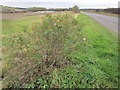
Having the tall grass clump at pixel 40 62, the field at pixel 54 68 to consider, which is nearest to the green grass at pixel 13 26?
the tall grass clump at pixel 40 62

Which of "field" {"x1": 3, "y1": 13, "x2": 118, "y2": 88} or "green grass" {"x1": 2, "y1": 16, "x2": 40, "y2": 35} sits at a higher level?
"green grass" {"x1": 2, "y1": 16, "x2": 40, "y2": 35}

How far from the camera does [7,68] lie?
7.22ft

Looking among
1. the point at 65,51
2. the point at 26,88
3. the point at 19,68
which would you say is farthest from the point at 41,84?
the point at 65,51

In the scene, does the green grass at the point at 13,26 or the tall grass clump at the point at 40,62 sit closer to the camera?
the tall grass clump at the point at 40,62

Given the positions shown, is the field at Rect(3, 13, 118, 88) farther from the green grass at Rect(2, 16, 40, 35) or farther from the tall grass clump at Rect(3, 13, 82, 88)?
the green grass at Rect(2, 16, 40, 35)

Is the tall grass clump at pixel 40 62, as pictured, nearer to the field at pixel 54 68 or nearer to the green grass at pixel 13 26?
the field at pixel 54 68

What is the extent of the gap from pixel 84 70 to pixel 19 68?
147cm

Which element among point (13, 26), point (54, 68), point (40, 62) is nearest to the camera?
point (40, 62)

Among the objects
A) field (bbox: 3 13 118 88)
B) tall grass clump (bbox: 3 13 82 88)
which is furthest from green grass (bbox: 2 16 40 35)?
field (bbox: 3 13 118 88)

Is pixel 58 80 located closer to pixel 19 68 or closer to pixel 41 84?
pixel 41 84

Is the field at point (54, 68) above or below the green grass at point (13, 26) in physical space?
below

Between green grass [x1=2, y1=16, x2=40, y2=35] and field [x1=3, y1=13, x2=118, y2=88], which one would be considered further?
green grass [x1=2, y1=16, x2=40, y2=35]

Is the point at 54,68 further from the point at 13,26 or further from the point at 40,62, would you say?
the point at 13,26

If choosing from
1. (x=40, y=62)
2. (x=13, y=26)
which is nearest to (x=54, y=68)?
(x=40, y=62)
